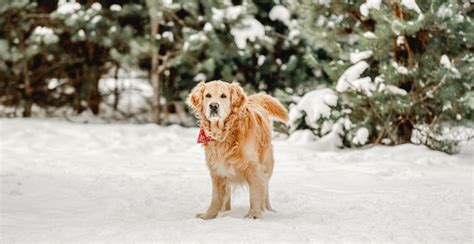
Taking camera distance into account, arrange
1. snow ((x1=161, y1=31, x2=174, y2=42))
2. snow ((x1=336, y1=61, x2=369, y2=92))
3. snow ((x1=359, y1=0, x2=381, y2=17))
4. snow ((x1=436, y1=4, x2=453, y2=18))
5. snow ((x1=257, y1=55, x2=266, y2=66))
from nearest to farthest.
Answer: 1. snow ((x1=436, y1=4, x2=453, y2=18))
2. snow ((x1=359, y1=0, x2=381, y2=17))
3. snow ((x1=336, y1=61, x2=369, y2=92))
4. snow ((x1=161, y1=31, x2=174, y2=42))
5. snow ((x1=257, y1=55, x2=266, y2=66))

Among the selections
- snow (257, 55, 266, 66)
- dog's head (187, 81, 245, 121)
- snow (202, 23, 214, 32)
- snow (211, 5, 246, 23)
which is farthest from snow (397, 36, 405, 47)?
dog's head (187, 81, 245, 121)

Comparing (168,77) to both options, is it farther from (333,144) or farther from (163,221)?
(163,221)

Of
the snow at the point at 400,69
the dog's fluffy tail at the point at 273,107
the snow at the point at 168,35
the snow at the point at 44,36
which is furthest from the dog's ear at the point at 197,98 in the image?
the snow at the point at 168,35

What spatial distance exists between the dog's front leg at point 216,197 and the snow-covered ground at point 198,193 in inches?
3.0

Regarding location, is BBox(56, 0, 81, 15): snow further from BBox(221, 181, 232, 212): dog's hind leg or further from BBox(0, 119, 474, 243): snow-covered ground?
BBox(221, 181, 232, 212): dog's hind leg

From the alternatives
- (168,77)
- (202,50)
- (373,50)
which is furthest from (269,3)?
(373,50)

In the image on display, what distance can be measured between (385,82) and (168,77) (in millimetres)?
5333

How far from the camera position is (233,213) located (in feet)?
15.4

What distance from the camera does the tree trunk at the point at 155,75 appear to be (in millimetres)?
10758

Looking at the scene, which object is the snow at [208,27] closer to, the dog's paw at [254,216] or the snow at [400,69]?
the snow at [400,69]

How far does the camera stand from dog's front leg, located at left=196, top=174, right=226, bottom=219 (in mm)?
4473

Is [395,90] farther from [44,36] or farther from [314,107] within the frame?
[44,36]

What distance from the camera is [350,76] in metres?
7.98

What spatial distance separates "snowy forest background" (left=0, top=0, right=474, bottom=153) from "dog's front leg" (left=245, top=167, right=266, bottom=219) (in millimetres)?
3815
